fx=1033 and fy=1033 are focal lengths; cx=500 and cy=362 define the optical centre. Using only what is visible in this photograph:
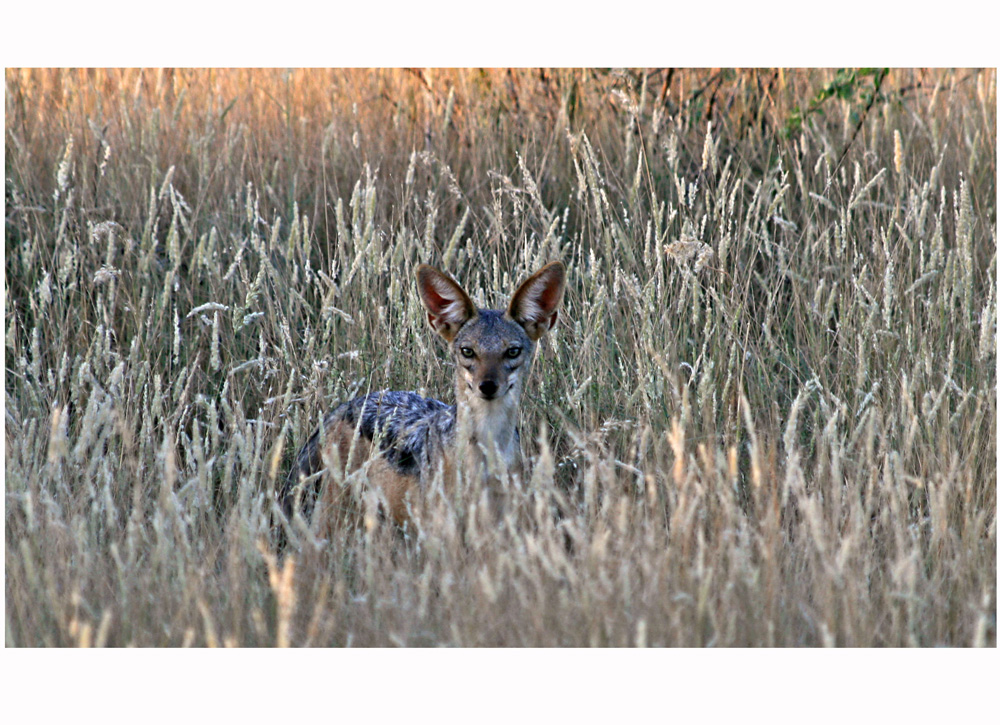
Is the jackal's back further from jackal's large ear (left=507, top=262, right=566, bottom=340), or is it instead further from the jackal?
jackal's large ear (left=507, top=262, right=566, bottom=340)

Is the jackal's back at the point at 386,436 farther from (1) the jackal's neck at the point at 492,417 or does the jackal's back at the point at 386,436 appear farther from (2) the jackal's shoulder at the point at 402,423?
(1) the jackal's neck at the point at 492,417

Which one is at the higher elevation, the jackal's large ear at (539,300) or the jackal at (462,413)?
the jackal's large ear at (539,300)

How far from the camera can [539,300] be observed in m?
4.16

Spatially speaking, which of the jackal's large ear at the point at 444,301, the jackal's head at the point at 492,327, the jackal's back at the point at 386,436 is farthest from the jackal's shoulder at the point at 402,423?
the jackal's large ear at the point at 444,301

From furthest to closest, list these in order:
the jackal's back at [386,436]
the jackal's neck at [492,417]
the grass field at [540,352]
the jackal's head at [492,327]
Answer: the jackal's back at [386,436]
the jackal's neck at [492,417]
the jackal's head at [492,327]
the grass field at [540,352]

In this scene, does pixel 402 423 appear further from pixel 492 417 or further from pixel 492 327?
pixel 492 327

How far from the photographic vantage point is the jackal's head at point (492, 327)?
405 cm

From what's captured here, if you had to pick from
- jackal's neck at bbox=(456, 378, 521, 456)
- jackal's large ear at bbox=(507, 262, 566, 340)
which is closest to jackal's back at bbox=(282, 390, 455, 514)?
jackal's neck at bbox=(456, 378, 521, 456)

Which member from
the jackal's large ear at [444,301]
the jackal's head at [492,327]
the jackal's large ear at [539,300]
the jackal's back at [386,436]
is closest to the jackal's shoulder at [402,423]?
the jackal's back at [386,436]

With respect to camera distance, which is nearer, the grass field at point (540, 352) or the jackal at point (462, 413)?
the grass field at point (540, 352)

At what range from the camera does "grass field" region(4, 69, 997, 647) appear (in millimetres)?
3275

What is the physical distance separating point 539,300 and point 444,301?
385 mm

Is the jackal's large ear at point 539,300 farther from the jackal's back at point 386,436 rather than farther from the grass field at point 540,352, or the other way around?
the jackal's back at point 386,436

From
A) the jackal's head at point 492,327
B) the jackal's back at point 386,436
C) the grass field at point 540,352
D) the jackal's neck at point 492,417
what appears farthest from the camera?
the jackal's back at point 386,436
